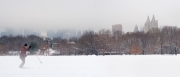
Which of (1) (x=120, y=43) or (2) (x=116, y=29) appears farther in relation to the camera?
(2) (x=116, y=29)
